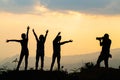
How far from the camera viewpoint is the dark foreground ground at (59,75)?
32.8m

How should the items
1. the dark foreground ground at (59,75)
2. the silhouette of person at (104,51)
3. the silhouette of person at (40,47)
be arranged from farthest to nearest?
1. the silhouette of person at (40,47)
2. the silhouette of person at (104,51)
3. the dark foreground ground at (59,75)

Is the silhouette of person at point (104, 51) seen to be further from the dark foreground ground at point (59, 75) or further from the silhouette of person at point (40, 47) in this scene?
the silhouette of person at point (40, 47)

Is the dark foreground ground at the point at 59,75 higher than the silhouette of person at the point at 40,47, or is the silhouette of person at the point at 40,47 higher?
the silhouette of person at the point at 40,47

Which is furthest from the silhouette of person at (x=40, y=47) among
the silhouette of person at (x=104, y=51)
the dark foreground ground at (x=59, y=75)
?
the silhouette of person at (x=104, y=51)

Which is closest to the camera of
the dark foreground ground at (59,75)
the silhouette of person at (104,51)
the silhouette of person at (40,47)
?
the dark foreground ground at (59,75)

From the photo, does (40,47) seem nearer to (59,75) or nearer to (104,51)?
(59,75)

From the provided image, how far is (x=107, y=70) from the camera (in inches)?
1294

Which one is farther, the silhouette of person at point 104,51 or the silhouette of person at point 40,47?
the silhouette of person at point 40,47

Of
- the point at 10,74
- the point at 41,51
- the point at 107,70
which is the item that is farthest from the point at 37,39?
the point at 107,70

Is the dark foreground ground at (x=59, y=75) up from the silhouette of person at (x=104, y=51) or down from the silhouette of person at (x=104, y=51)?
down

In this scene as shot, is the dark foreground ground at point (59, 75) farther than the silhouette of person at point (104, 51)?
No

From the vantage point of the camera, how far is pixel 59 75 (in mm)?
35281

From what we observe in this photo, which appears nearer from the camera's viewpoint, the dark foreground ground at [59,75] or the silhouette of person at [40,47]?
the dark foreground ground at [59,75]

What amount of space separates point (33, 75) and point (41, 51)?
2.24 meters
